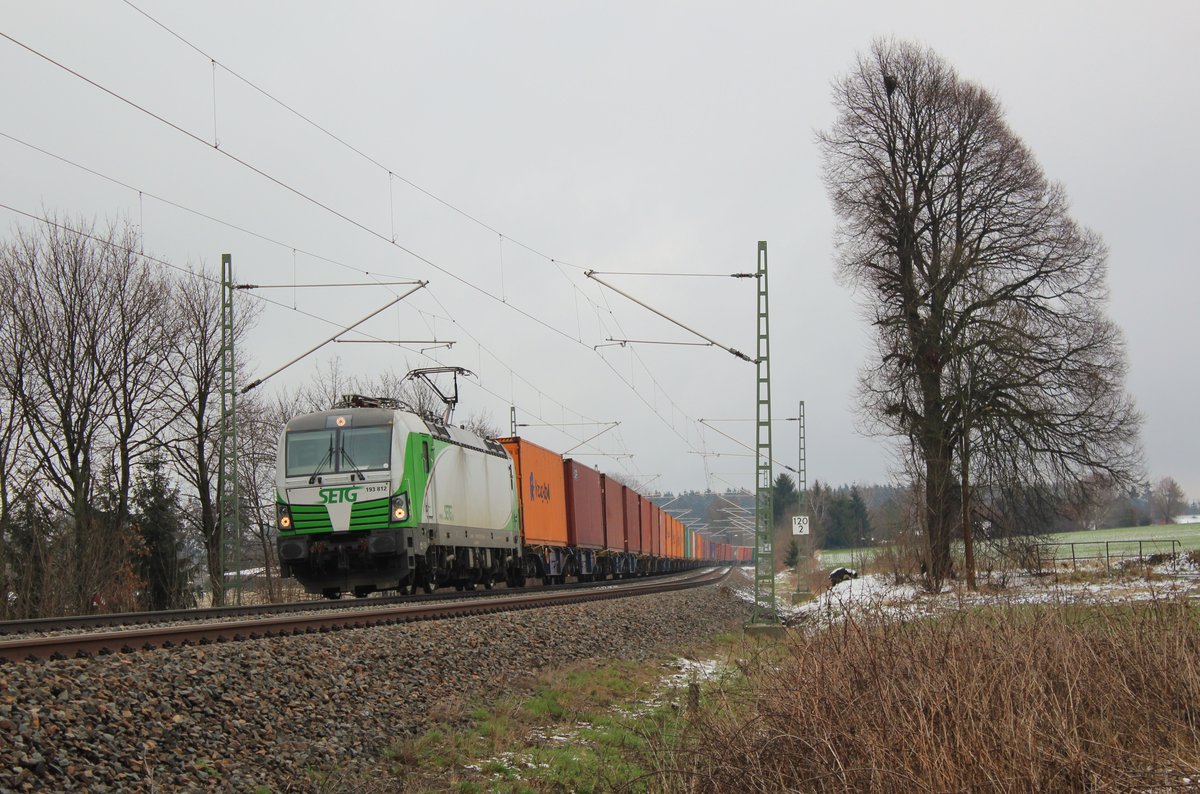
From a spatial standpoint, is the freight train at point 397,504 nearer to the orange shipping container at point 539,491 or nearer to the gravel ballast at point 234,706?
the orange shipping container at point 539,491

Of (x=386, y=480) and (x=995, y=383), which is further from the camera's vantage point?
(x=995, y=383)

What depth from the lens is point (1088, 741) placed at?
5961 millimetres

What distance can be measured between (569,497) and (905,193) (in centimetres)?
1331

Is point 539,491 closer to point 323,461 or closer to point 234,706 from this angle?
point 323,461

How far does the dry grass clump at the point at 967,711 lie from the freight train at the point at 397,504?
35.6 ft

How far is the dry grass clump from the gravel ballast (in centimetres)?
270

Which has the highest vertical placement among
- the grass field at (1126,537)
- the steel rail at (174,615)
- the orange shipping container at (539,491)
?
the orange shipping container at (539,491)

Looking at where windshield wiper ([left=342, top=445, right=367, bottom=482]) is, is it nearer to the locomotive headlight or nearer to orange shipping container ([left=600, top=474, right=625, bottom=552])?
the locomotive headlight

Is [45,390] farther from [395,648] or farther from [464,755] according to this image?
[464,755]

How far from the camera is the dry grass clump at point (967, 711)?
5.50 metres

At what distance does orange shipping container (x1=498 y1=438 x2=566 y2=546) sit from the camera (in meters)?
28.3

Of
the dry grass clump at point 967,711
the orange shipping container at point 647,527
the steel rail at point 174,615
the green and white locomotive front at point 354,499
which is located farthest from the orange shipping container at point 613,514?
the dry grass clump at point 967,711

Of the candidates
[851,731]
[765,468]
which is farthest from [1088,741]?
[765,468]

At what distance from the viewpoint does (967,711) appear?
603cm
